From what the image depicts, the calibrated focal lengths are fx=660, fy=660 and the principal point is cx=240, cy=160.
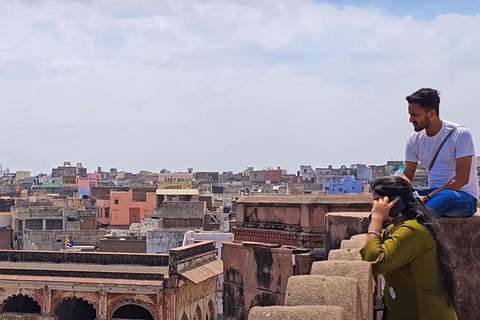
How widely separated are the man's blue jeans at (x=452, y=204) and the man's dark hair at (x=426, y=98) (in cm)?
62

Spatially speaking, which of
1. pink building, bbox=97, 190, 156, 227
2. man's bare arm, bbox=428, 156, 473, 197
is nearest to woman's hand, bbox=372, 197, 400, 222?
man's bare arm, bbox=428, 156, 473, 197

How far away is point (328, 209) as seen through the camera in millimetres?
9047

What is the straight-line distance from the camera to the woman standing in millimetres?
3523

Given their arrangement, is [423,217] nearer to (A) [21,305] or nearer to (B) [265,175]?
(A) [21,305]

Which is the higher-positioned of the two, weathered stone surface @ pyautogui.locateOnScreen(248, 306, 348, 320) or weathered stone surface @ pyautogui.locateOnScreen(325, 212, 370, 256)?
weathered stone surface @ pyautogui.locateOnScreen(325, 212, 370, 256)

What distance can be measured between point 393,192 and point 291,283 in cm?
82

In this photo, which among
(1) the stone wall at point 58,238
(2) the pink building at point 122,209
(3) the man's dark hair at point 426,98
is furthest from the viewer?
(2) the pink building at point 122,209

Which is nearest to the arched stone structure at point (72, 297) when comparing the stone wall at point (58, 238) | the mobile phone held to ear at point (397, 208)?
the stone wall at point (58, 238)

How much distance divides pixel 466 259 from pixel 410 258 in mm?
1836

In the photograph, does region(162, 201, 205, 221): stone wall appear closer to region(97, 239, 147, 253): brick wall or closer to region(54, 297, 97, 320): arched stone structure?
region(97, 239, 147, 253): brick wall

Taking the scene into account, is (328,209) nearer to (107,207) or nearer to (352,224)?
(352,224)

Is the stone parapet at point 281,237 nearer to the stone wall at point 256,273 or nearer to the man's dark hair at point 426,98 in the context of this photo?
the stone wall at point 256,273

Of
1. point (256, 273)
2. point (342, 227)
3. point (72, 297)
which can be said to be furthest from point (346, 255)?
point (72, 297)

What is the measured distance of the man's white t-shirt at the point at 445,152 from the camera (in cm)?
471
